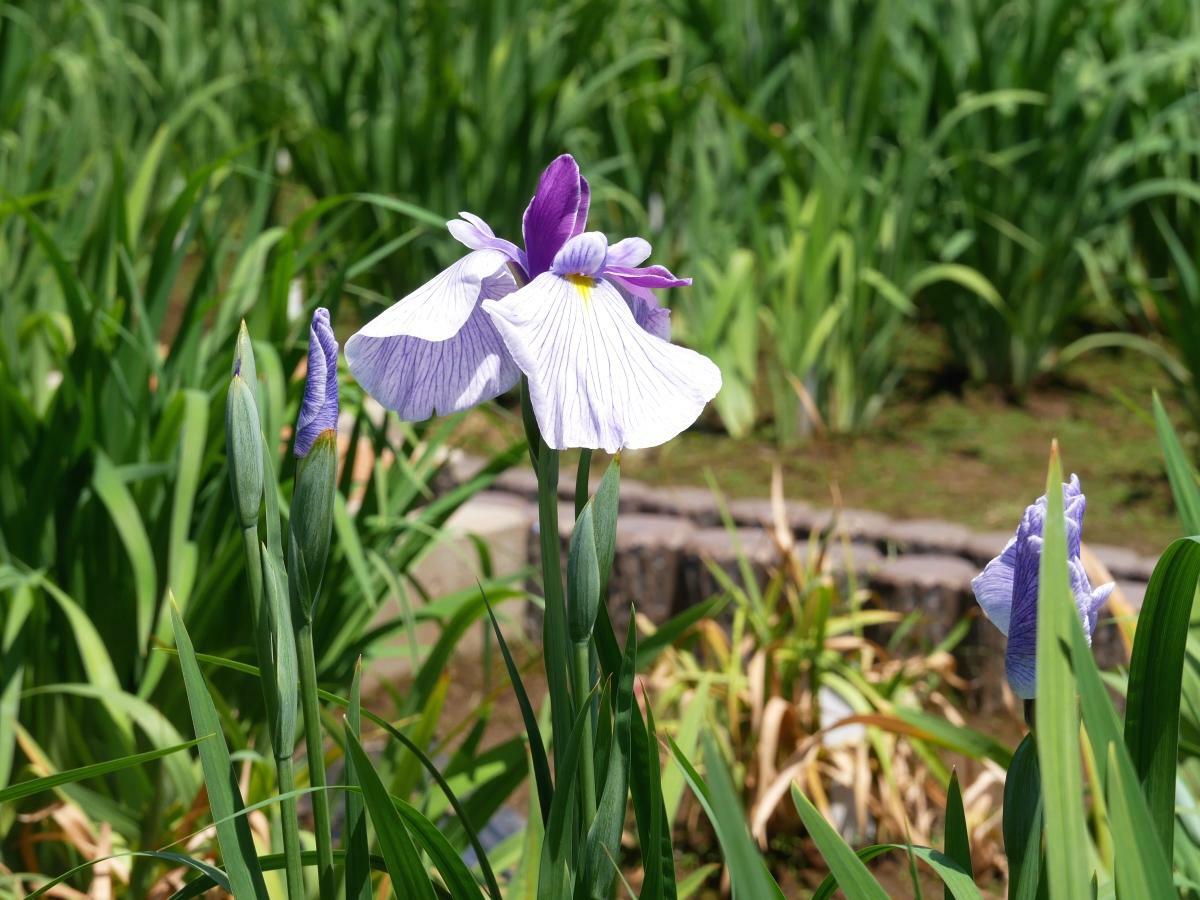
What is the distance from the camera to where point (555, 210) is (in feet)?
2.63

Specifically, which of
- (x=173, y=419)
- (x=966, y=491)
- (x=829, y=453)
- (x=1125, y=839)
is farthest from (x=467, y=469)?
(x=1125, y=839)

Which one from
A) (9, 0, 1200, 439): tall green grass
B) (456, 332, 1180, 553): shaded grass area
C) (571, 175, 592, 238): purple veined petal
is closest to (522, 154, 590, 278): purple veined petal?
(571, 175, 592, 238): purple veined petal

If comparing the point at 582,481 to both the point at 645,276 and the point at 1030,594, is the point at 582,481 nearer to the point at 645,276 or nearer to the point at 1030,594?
the point at 645,276

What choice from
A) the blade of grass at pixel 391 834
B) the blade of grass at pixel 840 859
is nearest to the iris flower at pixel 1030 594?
the blade of grass at pixel 840 859

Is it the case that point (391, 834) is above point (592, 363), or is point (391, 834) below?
below

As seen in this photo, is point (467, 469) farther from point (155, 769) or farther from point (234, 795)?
point (234, 795)

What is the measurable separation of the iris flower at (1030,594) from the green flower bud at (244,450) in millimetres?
445

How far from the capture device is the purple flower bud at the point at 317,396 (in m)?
0.77

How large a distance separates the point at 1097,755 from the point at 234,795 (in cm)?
51

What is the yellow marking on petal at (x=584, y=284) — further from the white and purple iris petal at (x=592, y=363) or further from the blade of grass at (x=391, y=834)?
the blade of grass at (x=391, y=834)

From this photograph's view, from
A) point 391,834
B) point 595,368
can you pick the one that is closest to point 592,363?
point 595,368

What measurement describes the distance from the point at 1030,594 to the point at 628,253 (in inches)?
12.6

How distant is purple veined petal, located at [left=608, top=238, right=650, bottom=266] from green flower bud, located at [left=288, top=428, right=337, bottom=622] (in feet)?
0.68

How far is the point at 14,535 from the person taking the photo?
5.38 feet
